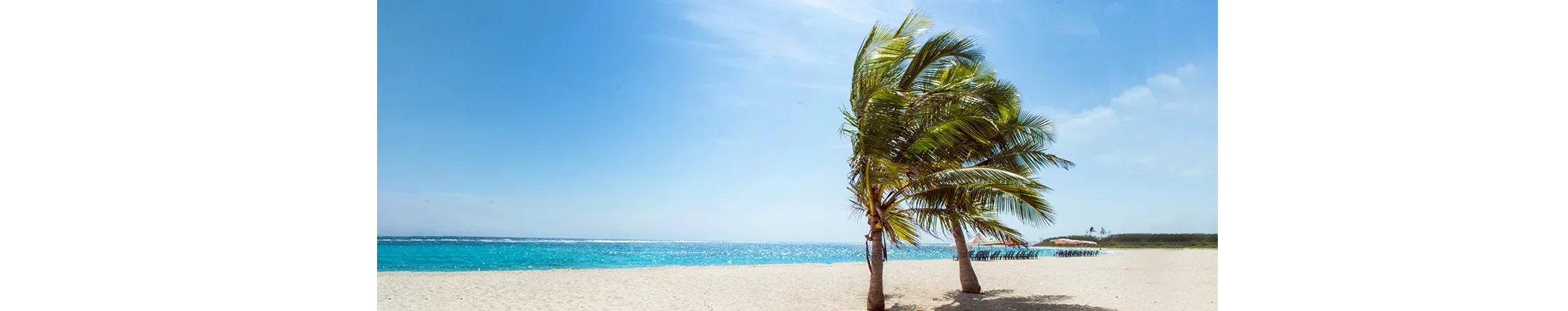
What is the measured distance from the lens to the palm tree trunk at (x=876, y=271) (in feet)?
11.7

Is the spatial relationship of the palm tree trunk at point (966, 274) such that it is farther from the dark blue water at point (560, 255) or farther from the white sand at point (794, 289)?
the dark blue water at point (560, 255)

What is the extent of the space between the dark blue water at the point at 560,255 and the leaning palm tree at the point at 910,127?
773 cm

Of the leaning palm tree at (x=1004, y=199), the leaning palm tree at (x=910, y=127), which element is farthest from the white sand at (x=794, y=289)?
the leaning palm tree at (x=910, y=127)

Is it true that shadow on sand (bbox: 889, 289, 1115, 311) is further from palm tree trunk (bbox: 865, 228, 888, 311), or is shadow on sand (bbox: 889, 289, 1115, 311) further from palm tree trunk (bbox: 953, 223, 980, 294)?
palm tree trunk (bbox: 865, 228, 888, 311)

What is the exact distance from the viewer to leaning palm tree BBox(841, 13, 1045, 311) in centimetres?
312

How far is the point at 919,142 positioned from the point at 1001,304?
5.39ft

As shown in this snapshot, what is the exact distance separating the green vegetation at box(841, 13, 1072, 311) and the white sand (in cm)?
76
